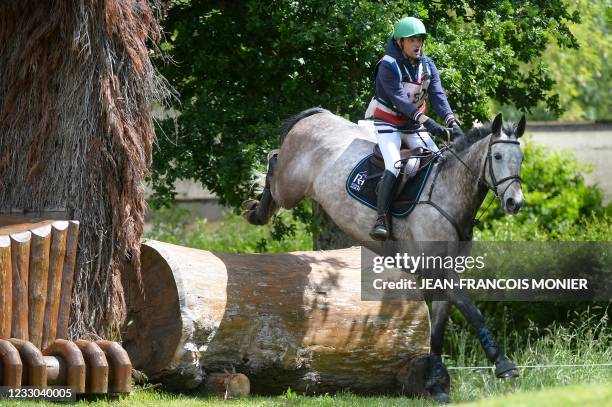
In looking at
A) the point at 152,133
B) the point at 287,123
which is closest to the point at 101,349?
the point at 152,133

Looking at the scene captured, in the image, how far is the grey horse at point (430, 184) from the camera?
841 centimetres

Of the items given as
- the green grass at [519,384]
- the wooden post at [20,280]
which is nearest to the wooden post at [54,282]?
the wooden post at [20,280]

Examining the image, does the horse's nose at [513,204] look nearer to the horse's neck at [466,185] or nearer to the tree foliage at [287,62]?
the horse's neck at [466,185]

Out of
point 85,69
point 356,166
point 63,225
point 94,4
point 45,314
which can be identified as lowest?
point 45,314

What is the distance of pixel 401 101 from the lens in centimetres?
893

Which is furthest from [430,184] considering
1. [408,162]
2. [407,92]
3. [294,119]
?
[294,119]

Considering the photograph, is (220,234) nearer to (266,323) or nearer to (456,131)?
(266,323)

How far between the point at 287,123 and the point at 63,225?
3.28m

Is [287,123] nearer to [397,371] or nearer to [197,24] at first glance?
[197,24]

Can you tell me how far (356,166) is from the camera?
31.6 feet

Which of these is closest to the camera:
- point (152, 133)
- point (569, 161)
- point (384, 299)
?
point (152, 133)

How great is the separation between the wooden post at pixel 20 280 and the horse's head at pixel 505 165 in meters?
3.91

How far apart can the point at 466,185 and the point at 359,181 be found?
1143 millimetres

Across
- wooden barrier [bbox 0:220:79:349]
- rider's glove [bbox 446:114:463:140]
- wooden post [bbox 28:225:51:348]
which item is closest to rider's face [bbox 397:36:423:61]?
rider's glove [bbox 446:114:463:140]
